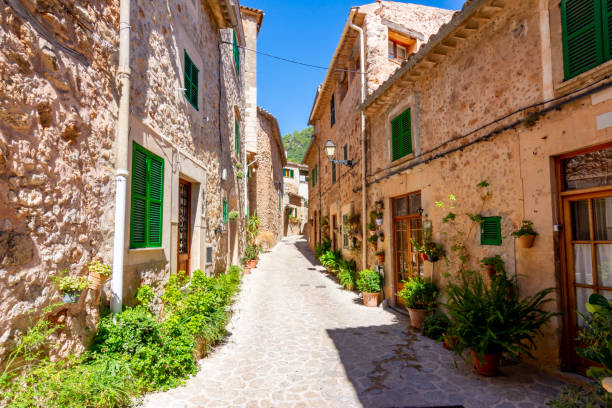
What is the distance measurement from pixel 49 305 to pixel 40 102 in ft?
5.47

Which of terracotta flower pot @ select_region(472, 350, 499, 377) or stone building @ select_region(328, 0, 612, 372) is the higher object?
stone building @ select_region(328, 0, 612, 372)

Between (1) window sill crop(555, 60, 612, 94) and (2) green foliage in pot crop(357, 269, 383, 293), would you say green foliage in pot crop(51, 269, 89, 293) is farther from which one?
(2) green foliage in pot crop(357, 269, 383, 293)

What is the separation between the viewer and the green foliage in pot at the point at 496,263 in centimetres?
441

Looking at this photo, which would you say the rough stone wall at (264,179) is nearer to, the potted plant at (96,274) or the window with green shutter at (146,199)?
the window with green shutter at (146,199)

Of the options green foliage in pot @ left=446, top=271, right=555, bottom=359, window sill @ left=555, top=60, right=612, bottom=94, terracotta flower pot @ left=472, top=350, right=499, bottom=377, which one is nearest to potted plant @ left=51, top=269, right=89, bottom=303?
green foliage in pot @ left=446, top=271, right=555, bottom=359

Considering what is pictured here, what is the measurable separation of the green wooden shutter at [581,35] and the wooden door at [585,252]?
56.5 inches

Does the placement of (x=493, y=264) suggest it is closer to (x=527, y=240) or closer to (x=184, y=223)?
(x=527, y=240)

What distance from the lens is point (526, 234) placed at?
3.98 meters

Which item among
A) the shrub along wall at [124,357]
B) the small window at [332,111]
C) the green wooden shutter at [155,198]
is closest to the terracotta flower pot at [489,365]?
the shrub along wall at [124,357]

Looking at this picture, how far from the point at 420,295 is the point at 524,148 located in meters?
3.13

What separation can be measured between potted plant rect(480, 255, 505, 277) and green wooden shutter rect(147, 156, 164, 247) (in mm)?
4733

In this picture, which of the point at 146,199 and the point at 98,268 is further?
the point at 146,199

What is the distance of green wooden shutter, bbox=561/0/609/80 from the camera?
3412mm

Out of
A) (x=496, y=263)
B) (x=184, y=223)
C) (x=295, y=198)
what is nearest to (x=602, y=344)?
(x=496, y=263)
